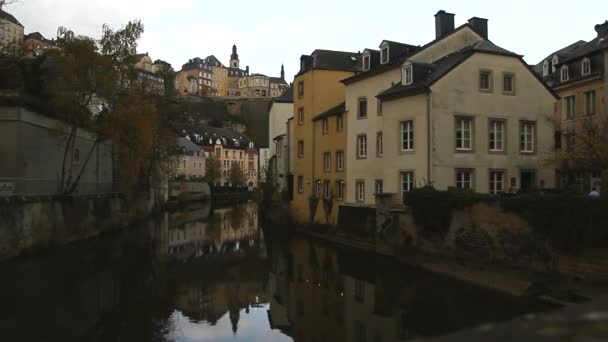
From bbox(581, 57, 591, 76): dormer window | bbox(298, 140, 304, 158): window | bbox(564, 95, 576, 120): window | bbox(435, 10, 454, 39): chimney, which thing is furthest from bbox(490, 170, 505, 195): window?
bbox(298, 140, 304, 158): window

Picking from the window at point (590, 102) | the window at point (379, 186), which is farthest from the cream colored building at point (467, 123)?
the window at point (590, 102)

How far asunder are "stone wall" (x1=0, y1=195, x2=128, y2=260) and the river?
2.41 ft

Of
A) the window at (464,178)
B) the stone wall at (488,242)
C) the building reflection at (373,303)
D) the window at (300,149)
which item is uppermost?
the window at (300,149)

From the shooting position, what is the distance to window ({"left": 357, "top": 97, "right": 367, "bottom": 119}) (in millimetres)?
32534

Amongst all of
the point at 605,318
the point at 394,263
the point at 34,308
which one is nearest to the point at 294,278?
the point at 394,263

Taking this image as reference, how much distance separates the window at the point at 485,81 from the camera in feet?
86.9

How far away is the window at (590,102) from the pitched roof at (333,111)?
15.9 metres

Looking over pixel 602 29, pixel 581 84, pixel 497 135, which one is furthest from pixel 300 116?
pixel 602 29

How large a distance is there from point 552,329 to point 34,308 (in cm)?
1528

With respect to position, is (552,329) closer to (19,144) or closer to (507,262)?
(507,262)

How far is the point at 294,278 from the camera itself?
22.1 m

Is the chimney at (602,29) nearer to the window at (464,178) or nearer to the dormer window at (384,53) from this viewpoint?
the dormer window at (384,53)

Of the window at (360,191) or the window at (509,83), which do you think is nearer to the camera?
the window at (509,83)

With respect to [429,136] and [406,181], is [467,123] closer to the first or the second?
[429,136]
